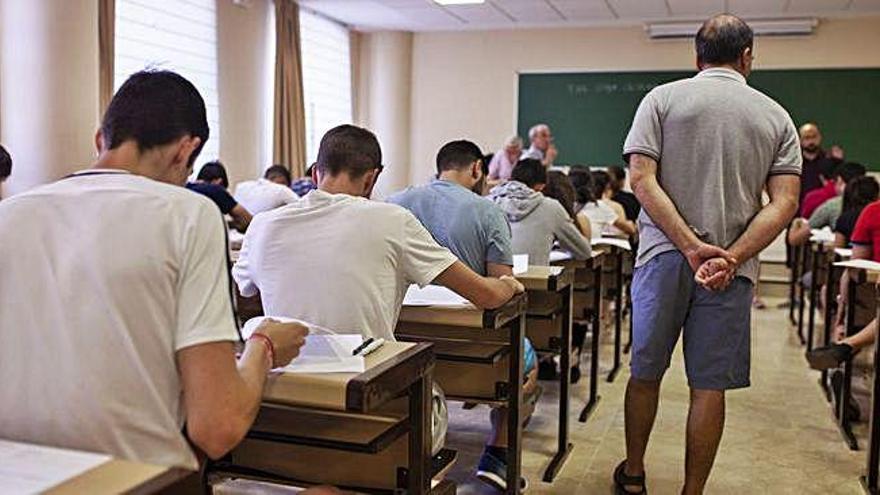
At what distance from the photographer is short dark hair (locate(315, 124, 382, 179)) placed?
7.30 ft

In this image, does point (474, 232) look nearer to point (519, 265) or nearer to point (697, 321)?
point (519, 265)

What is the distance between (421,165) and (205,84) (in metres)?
A: 3.37

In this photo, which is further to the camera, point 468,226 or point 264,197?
point 264,197

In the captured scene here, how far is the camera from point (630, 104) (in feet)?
29.7

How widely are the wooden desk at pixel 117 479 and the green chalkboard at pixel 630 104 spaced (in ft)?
27.8

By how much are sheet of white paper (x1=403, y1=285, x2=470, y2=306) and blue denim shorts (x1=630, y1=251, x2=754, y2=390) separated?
24.5 inches

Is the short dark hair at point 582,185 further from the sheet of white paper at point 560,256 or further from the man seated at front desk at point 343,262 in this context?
the man seated at front desk at point 343,262

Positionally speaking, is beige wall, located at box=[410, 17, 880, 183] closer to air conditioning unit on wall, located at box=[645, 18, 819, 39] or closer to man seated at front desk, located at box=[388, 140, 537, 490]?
air conditioning unit on wall, located at box=[645, 18, 819, 39]

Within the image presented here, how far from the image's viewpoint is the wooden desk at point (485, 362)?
2512mm

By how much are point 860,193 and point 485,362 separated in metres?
3.27

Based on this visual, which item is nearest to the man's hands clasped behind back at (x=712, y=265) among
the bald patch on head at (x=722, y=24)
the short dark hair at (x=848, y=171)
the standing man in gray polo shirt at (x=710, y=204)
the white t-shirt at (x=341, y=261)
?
the standing man in gray polo shirt at (x=710, y=204)

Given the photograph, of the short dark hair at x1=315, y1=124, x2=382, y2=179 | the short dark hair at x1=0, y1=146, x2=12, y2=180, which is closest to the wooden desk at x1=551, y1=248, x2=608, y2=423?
the short dark hair at x1=315, y1=124, x2=382, y2=179

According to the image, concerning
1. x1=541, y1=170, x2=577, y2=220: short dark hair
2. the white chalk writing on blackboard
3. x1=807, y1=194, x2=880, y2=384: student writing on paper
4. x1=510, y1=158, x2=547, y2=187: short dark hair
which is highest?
the white chalk writing on blackboard

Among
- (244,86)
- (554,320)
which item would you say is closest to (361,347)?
(554,320)
